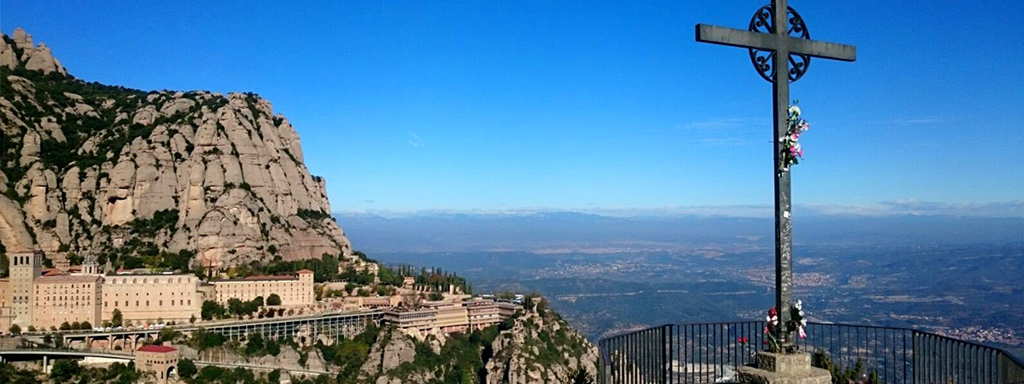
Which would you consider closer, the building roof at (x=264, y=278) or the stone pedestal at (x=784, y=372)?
the stone pedestal at (x=784, y=372)

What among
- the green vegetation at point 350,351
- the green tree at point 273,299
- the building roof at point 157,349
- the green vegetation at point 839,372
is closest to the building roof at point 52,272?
the building roof at point 157,349

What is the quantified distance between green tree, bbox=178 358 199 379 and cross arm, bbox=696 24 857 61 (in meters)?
60.9

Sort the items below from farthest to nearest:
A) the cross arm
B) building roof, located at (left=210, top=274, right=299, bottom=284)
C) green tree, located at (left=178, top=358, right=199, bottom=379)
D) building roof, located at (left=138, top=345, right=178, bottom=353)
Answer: building roof, located at (left=210, top=274, right=299, bottom=284) < building roof, located at (left=138, top=345, right=178, bottom=353) < green tree, located at (left=178, top=358, right=199, bottom=379) < the cross arm

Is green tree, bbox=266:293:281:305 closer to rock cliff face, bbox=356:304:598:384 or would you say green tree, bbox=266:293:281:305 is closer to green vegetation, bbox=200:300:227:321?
green vegetation, bbox=200:300:227:321

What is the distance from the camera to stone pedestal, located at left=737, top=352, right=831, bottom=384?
816 cm

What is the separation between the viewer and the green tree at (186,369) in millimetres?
62312

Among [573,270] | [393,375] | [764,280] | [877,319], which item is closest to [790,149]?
[877,319]

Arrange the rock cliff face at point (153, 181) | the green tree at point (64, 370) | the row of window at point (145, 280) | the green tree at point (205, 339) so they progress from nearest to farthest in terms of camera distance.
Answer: the green tree at point (64, 370) < the green tree at point (205, 339) < the row of window at point (145, 280) < the rock cliff face at point (153, 181)

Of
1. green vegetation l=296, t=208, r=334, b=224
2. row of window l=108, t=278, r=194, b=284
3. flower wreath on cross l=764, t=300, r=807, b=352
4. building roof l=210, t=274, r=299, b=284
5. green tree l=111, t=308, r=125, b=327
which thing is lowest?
green tree l=111, t=308, r=125, b=327

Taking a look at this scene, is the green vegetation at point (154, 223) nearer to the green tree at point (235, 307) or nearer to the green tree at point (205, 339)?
the green tree at point (235, 307)

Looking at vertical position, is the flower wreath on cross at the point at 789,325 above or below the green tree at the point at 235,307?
above

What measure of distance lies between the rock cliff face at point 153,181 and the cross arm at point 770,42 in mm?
88596

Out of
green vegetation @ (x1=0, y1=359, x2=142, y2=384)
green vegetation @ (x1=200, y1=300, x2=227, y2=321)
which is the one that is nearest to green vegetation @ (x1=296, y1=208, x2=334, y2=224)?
green vegetation @ (x1=200, y1=300, x2=227, y2=321)

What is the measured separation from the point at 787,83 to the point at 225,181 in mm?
97653
